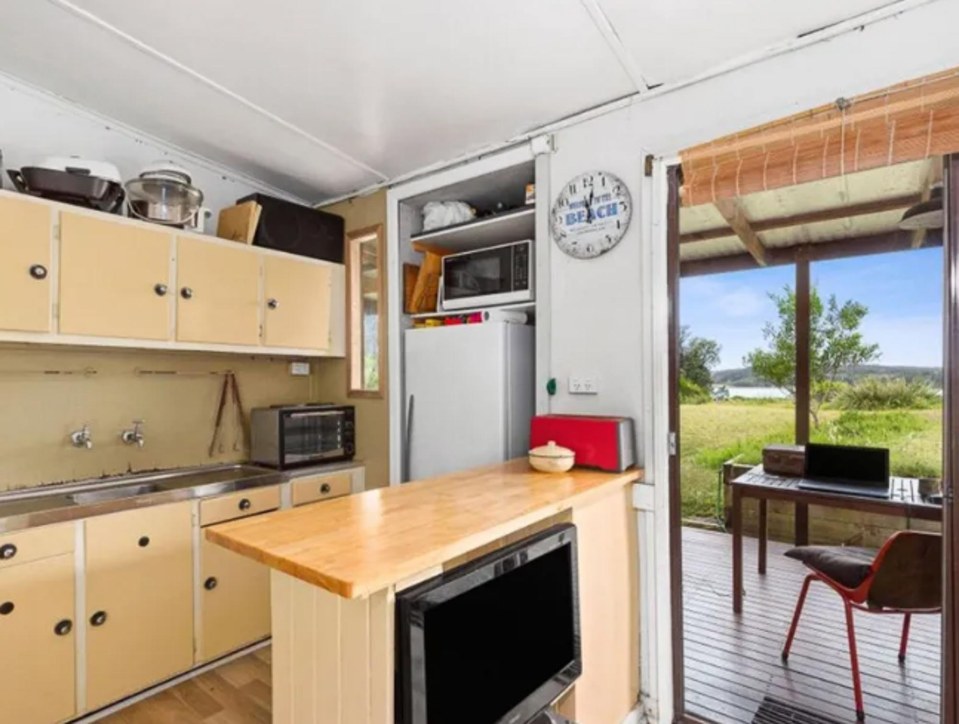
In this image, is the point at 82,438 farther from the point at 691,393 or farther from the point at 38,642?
the point at 691,393

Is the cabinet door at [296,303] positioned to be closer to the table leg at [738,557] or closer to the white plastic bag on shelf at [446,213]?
the white plastic bag on shelf at [446,213]

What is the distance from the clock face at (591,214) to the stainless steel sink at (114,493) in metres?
2.21

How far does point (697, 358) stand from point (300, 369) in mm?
2396

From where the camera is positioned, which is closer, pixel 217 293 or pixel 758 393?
pixel 217 293

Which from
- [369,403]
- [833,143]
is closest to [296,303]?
[369,403]

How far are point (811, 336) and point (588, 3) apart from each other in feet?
6.50

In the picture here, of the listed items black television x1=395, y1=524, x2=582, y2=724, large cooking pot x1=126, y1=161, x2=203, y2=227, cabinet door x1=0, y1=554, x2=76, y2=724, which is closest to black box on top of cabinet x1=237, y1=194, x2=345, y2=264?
large cooking pot x1=126, y1=161, x2=203, y2=227

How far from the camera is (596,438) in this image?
1.93 metres

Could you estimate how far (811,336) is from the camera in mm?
2633

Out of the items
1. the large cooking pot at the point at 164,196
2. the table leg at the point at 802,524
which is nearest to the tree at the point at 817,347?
the table leg at the point at 802,524

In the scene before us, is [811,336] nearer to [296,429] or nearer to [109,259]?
[296,429]

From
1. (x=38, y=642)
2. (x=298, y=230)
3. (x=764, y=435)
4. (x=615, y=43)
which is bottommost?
(x=38, y=642)

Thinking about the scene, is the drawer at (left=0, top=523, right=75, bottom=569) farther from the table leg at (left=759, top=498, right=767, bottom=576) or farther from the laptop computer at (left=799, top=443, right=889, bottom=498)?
the table leg at (left=759, top=498, right=767, bottom=576)

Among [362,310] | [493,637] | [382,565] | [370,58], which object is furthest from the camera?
[362,310]
